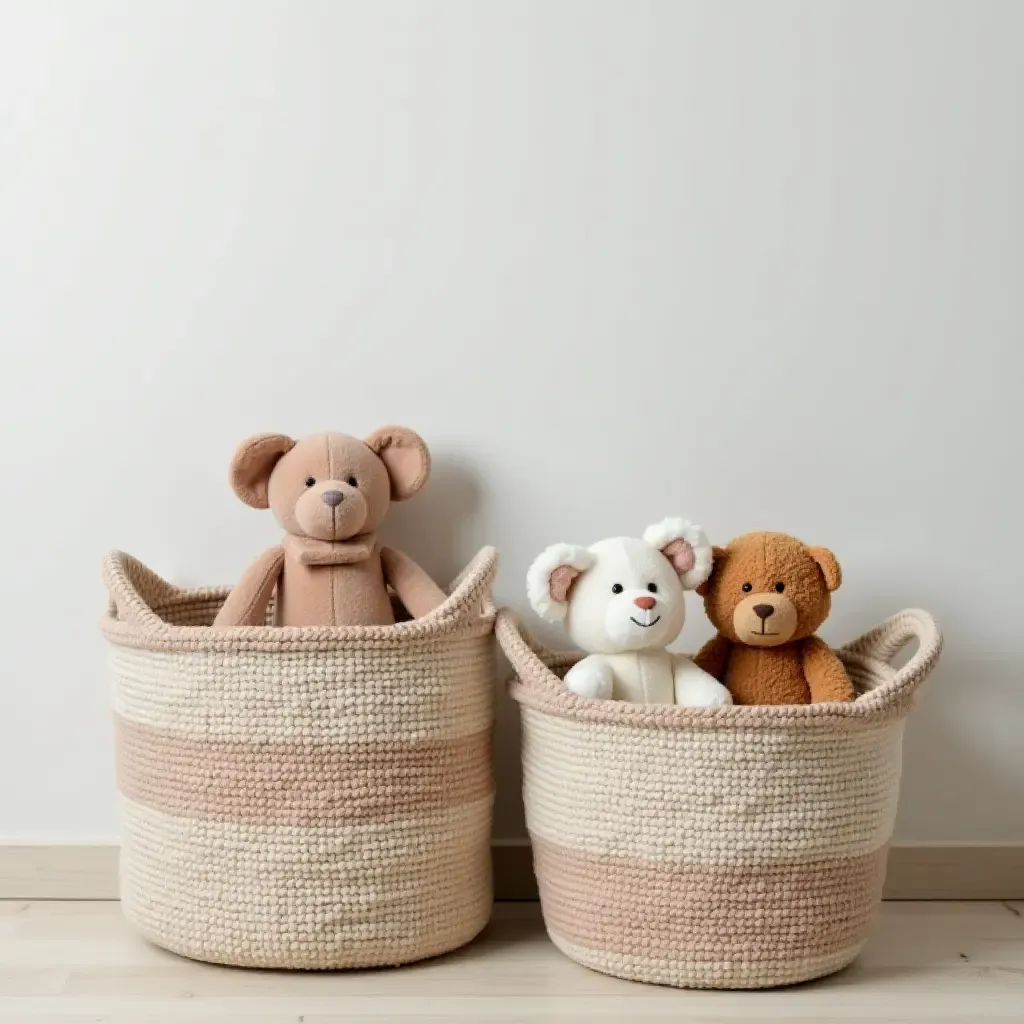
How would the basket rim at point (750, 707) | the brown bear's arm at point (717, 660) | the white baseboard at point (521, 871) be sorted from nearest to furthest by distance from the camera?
the basket rim at point (750, 707)
the brown bear's arm at point (717, 660)
the white baseboard at point (521, 871)

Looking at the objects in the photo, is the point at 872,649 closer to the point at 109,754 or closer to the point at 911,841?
the point at 911,841

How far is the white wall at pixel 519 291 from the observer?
151 centimetres

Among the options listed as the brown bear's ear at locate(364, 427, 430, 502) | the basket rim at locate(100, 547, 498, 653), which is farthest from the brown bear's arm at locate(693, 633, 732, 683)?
the brown bear's ear at locate(364, 427, 430, 502)

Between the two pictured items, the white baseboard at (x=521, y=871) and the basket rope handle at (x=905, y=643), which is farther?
the white baseboard at (x=521, y=871)

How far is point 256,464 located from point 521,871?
633mm

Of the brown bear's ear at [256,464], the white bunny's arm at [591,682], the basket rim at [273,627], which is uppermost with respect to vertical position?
the brown bear's ear at [256,464]

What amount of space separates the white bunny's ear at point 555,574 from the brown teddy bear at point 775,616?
0.17 m

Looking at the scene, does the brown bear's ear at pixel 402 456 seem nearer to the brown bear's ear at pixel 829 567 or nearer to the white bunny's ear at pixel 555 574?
the white bunny's ear at pixel 555 574

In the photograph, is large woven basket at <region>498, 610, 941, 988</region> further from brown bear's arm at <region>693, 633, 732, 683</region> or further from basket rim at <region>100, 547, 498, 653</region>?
brown bear's arm at <region>693, 633, 732, 683</region>

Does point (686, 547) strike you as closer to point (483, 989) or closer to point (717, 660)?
point (717, 660)

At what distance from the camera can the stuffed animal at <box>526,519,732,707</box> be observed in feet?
4.34

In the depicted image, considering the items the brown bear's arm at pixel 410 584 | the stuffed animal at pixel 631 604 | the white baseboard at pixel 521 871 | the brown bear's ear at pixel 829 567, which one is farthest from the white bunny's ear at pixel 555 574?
the white baseboard at pixel 521 871

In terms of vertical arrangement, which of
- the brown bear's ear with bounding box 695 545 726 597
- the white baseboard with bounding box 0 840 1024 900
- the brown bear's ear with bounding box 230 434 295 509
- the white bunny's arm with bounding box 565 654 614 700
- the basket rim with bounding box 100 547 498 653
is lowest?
the white baseboard with bounding box 0 840 1024 900

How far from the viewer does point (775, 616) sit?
1345 millimetres
